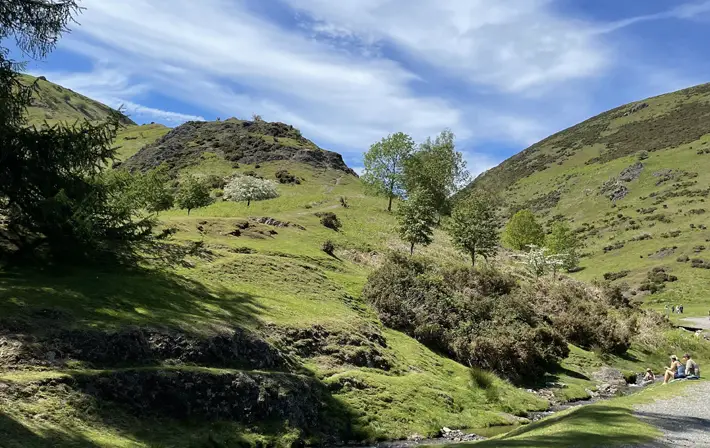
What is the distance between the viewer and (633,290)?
98938 mm

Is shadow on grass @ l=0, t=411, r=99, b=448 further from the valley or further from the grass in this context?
the grass

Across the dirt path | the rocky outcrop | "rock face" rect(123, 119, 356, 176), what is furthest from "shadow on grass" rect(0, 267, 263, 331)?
"rock face" rect(123, 119, 356, 176)

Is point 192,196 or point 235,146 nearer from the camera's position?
point 192,196

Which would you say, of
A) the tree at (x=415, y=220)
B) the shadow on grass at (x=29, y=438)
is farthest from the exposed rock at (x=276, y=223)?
the shadow on grass at (x=29, y=438)

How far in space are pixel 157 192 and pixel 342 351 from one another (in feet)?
145

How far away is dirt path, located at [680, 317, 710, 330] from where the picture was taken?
62.4 m

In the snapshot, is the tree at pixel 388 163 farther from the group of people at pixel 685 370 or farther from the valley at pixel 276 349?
the group of people at pixel 685 370

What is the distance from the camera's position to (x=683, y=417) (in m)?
19.4

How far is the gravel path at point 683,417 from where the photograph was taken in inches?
605

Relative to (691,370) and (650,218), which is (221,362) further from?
(650,218)

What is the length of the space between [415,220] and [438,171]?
135 feet

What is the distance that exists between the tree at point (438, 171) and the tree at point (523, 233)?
13453mm

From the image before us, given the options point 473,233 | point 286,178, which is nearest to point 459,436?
point 473,233

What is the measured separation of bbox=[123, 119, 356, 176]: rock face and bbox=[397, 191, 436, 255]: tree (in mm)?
75627
